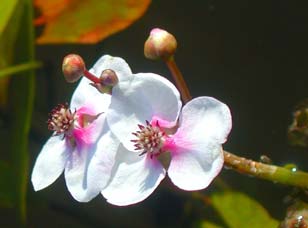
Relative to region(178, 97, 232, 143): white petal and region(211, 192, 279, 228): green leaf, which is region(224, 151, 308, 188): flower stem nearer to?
region(178, 97, 232, 143): white petal

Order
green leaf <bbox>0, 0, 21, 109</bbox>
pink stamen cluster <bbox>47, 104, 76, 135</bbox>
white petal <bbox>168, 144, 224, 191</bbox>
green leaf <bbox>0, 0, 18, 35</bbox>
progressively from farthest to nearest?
green leaf <bbox>0, 0, 21, 109</bbox> < green leaf <bbox>0, 0, 18, 35</bbox> < pink stamen cluster <bbox>47, 104, 76, 135</bbox> < white petal <bbox>168, 144, 224, 191</bbox>

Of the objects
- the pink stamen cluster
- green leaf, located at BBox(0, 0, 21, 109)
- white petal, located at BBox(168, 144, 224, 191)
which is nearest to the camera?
white petal, located at BBox(168, 144, 224, 191)

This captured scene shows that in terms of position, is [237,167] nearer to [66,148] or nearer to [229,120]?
[229,120]

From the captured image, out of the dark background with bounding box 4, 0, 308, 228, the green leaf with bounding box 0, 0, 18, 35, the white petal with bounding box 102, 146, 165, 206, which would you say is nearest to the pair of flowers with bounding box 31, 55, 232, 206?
the white petal with bounding box 102, 146, 165, 206

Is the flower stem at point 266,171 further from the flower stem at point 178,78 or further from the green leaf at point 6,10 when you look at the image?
the green leaf at point 6,10

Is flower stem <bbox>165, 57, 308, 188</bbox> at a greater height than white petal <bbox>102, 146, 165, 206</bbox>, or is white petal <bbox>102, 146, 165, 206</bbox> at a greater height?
white petal <bbox>102, 146, 165, 206</bbox>

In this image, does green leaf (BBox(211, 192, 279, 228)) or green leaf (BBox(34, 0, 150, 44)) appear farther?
green leaf (BBox(34, 0, 150, 44))
